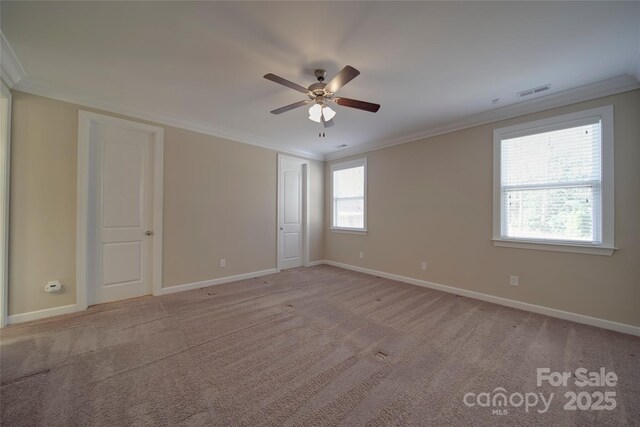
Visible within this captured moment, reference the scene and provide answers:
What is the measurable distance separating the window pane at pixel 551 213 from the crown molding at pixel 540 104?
39.8 inches

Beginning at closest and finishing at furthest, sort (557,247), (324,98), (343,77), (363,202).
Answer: (343,77) < (324,98) < (557,247) < (363,202)

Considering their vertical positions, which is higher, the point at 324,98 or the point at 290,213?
the point at 324,98

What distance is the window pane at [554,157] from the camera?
8.81 feet

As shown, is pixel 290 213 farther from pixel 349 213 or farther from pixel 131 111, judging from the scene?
pixel 131 111

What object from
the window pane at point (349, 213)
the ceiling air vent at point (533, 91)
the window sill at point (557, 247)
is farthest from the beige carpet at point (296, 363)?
the ceiling air vent at point (533, 91)

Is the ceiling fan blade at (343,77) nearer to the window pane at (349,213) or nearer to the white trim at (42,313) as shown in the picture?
the window pane at (349,213)

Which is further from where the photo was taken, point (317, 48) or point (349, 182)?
point (349, 182)

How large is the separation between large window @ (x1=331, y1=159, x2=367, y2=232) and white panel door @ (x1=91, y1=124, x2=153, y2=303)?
3.53 metres

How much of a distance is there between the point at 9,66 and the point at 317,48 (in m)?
2.91

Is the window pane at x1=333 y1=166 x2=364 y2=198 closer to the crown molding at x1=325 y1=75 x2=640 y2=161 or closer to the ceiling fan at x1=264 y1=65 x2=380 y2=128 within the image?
the crown molding at x1=325 y1=75 x2=640 y2=161

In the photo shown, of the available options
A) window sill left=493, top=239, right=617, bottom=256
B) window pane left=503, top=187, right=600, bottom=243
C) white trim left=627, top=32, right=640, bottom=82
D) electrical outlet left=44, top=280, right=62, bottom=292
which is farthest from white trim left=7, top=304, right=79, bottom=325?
white trim left=627, top=32, right=640, bottom=82

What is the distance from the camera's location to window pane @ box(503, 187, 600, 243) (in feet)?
8.90

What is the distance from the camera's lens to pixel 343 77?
77.4 inches

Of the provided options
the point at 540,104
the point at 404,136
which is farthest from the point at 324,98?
the point at 540,104
